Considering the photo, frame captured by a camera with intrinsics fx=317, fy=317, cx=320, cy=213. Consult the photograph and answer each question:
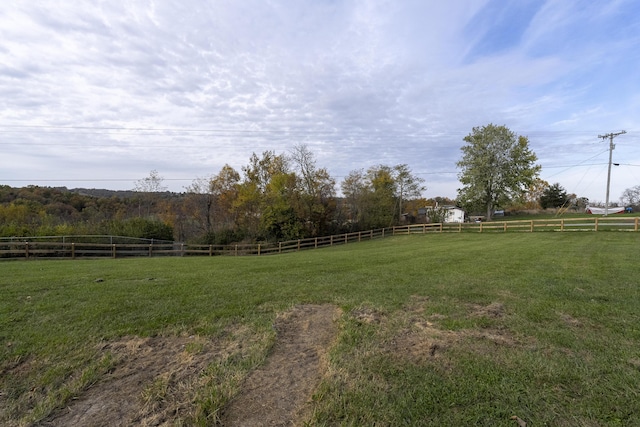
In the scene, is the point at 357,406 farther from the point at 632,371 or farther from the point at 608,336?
the point at 608,336

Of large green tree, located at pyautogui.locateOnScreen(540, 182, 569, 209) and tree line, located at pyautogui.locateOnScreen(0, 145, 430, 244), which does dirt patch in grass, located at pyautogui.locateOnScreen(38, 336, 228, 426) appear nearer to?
tree line, located at pyautogui.locateOnScreen(0, 145, 430, 244)

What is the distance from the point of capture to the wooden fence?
18.0m

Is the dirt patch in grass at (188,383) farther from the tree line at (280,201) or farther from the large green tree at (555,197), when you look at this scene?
the large green tree at (555,197)

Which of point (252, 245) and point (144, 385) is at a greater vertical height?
point (144, 385)

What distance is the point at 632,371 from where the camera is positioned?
9.64ft

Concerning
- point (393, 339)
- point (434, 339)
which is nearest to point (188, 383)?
point (393, 339)

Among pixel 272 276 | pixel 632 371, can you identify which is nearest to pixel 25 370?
pixel 272 276

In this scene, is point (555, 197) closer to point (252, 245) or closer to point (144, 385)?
point (252, 245)

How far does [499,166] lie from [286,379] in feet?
136

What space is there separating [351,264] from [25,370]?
313 inches

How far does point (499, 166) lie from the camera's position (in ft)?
124

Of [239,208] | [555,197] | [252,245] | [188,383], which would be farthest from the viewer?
[555,197]

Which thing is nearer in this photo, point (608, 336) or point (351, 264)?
point (608, 336)

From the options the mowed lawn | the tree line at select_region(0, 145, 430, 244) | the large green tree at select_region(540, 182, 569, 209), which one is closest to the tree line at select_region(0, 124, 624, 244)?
the tree line at select_region(0, 145, 430, 244)
